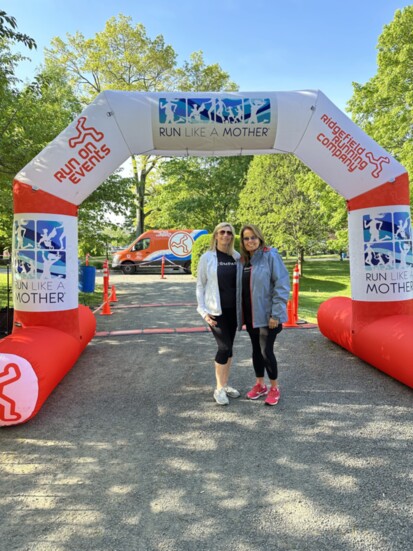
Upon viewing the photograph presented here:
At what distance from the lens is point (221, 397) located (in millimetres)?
4371

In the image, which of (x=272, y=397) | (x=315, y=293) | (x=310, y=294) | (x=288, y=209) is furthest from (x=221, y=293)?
(x=288, y=209)

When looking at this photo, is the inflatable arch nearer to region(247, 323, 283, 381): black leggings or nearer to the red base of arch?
the red base of arch

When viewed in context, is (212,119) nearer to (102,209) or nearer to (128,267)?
(102,209)

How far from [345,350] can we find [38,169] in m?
5.40

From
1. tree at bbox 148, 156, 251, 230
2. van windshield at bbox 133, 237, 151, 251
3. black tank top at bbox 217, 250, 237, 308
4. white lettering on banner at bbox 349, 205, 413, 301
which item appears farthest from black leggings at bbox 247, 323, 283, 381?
tree at bbox 148, 156, 251, 230

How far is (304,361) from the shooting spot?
5875 mm

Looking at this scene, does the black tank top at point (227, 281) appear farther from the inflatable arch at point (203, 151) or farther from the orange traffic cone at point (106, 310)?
the orange traffic cone at point (106, 310)

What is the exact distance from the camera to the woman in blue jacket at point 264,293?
4.10 metres

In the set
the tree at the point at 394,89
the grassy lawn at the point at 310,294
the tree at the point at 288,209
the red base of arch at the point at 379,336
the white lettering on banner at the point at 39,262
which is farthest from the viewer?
the tree at the point at 288,209

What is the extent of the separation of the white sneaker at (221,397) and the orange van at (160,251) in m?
19.6

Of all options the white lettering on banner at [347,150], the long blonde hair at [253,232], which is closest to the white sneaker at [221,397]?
the long blonde hair at [253,232]

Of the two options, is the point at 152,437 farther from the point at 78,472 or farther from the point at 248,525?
the point at 248,525

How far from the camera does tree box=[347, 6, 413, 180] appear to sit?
1527 centimetres

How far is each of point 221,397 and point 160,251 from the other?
20036mm
